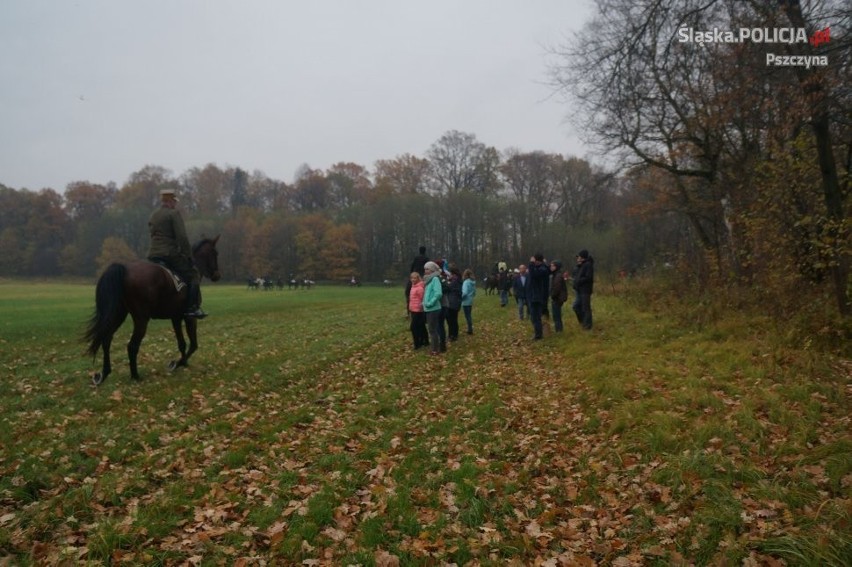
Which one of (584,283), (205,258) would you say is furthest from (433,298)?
(205,258)

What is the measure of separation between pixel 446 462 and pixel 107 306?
6251 millimetres

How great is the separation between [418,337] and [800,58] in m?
9.33

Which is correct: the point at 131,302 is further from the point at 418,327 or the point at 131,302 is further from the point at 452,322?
the point at 452,322

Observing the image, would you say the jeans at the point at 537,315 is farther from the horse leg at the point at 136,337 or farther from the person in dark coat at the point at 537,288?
the horse leg at the point at 136,337

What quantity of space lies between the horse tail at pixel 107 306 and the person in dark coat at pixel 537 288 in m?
9.15

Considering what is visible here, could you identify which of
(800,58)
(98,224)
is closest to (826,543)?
(800,58)

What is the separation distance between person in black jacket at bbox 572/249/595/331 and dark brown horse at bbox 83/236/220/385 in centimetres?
929

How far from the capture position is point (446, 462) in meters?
5.47

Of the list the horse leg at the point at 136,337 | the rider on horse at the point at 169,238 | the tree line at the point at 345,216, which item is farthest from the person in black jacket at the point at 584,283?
the tree line at the point at 345,216

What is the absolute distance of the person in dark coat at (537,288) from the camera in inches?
511

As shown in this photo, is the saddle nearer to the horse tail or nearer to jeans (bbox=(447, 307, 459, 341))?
the horse tail

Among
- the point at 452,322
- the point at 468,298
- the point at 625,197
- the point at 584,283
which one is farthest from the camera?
the point at 625,197

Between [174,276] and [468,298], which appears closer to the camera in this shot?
[174,276]

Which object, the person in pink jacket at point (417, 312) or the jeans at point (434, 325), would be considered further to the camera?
the person in pink jacket at point (417, 312)
